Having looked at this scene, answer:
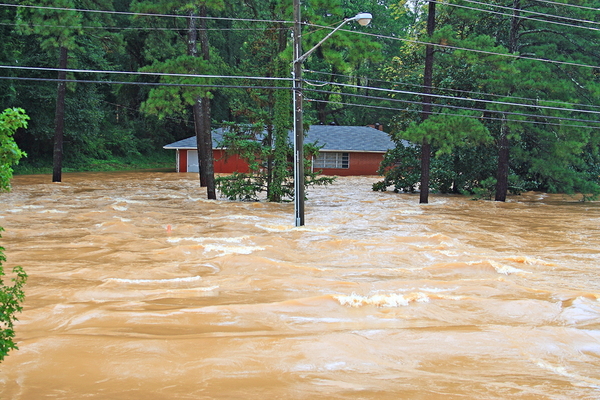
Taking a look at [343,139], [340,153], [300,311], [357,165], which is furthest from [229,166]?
[300,311]

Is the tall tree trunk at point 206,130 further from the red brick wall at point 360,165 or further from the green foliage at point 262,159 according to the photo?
the red brick wall at point 360,165

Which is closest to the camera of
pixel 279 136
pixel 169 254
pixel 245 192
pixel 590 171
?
pixel 169 254

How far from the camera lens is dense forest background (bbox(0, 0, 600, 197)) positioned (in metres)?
22.6

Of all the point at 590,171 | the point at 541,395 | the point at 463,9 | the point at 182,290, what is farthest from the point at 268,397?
the point at 590,171

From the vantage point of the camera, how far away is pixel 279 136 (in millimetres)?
23469

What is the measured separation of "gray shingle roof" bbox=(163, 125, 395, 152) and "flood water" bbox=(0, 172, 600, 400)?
29.7m

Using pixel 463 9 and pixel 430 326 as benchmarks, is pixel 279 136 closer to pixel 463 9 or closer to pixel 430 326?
pixel 463 9

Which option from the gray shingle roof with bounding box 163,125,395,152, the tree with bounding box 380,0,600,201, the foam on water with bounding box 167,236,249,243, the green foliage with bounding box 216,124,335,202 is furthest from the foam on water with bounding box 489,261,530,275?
the gray shingle roof with bounding box 163,125,395,152

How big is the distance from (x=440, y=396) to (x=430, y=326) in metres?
2.45

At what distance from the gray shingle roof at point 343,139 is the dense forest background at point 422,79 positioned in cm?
851

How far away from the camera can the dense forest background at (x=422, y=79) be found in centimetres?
2262

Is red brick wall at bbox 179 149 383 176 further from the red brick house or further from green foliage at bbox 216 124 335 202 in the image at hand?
green foliage at bbox 216 124 335 202

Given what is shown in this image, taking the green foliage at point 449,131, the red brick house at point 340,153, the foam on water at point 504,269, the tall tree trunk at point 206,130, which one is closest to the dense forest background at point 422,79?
the green foliage at point 449,131

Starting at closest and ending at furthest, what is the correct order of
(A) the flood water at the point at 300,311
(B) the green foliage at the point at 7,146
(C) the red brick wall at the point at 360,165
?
1. (B) the green foliage at the point at 7,146
2. (A) the flood water at the point at 300,311
3. (C) the red brick wall at the point at 360,165
